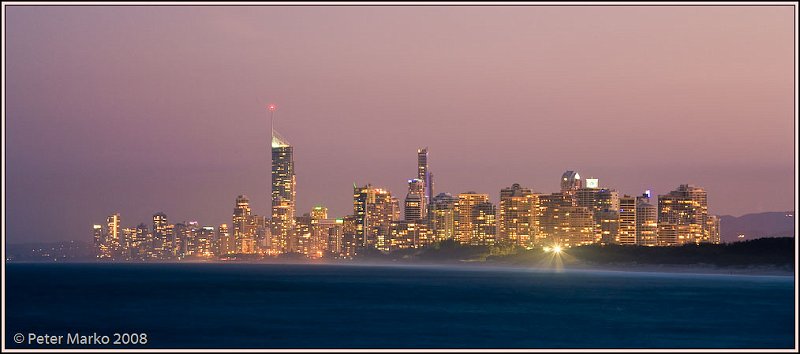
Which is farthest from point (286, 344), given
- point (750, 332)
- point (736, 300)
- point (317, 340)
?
point (736, 300)

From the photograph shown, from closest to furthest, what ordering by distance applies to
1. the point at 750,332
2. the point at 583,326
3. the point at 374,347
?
the point at 374,347 < the point at 750,332 < the point at 583,326

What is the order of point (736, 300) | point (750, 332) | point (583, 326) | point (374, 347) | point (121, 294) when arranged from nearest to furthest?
point (374, 347)
point (750, 332)
point (583, 326)
point (736, 300)
point (121, 294)

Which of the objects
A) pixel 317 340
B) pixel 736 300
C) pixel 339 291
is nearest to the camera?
pixel 317 340

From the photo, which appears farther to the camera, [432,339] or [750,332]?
[750,332]

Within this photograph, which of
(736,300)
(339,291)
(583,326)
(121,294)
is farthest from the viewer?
(339,291)

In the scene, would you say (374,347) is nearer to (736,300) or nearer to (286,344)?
(286,344)

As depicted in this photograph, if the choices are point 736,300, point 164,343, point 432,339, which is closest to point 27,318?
point 164,343

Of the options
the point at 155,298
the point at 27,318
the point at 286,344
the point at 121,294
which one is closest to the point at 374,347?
the point at 286,344

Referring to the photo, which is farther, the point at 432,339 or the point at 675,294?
the point at 675,294

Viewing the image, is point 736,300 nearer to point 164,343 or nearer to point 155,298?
point 155,298
